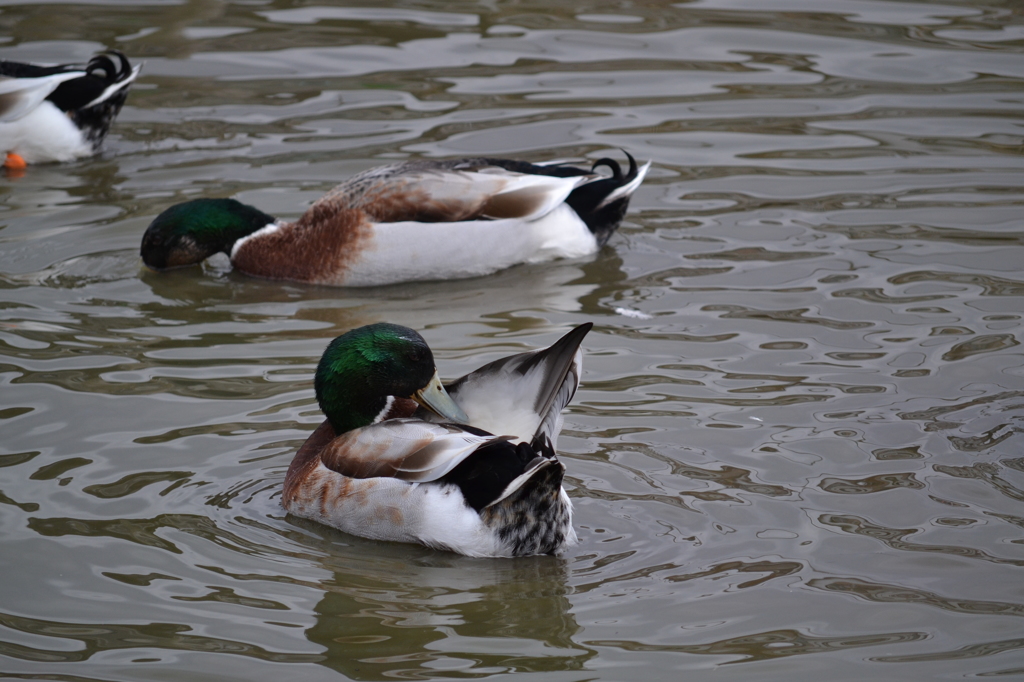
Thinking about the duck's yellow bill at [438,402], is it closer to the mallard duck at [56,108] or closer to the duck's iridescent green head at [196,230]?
the duck's iridescent green head at [196,230]

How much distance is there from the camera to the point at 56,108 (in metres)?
9.91

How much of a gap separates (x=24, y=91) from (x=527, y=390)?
6941 millimetres

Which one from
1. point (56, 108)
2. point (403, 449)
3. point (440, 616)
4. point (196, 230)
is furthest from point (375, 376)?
point (56, 108)

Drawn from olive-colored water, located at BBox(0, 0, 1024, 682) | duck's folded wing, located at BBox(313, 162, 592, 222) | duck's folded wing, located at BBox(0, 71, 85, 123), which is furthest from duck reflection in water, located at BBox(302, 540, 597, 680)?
duck's folded wing, located at BBox(0, 71, 85, 123)

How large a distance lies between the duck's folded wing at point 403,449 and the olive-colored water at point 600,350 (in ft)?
0.95

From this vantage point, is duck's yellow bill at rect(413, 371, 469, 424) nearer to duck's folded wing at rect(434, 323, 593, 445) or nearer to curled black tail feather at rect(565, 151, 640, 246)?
duck's folded wing at rect(434, 323, 593, 445)

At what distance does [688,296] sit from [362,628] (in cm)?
354

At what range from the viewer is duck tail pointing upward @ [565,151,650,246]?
26.2ft

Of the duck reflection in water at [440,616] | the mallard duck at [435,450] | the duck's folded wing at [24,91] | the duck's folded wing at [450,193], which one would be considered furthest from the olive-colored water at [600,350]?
the duck's folded wing at [24,91]

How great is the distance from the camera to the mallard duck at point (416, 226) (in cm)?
764

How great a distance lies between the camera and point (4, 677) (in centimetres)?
388

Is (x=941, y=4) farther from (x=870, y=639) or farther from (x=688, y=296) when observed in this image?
(x=870, y=639)

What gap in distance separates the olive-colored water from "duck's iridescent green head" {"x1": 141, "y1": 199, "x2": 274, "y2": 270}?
152mm

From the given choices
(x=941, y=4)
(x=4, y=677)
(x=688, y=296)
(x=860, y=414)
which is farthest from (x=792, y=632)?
(x=941, y=4)
